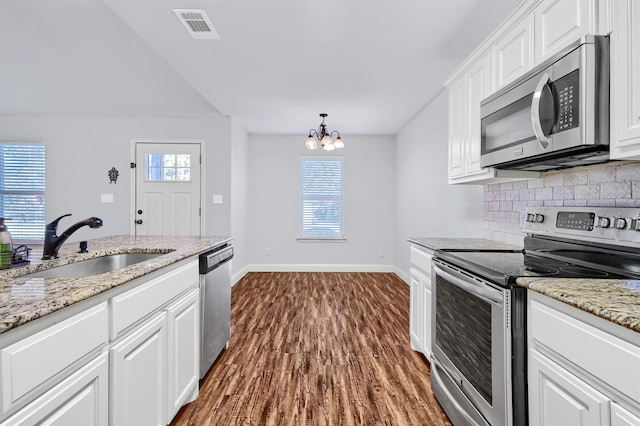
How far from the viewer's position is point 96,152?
16.1ft

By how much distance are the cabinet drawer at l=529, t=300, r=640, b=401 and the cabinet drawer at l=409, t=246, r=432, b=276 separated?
1.11 m

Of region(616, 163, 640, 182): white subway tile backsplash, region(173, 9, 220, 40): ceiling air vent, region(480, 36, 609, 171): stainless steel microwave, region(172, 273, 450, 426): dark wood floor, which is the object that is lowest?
region(172, 273, 450, 426): dark wood floor

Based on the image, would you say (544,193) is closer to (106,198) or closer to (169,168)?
(169,168)

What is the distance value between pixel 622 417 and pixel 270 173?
5493 millimetres

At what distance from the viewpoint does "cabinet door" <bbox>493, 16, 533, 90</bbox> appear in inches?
67.6

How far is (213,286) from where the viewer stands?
2.31 m

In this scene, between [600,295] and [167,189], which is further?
[167,189]

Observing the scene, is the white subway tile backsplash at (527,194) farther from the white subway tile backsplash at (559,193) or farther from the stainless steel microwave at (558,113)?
the stainless steel microwave at (558,113)

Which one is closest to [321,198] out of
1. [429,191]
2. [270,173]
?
[270,173]

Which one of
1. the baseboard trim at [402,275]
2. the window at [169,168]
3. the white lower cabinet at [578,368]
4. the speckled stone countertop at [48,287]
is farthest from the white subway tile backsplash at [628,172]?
the window at [169,168]

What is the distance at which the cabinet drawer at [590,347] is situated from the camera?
2.68 ft

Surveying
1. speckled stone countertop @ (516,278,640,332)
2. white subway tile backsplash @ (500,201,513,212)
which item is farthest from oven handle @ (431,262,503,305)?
white subway tile backsplash @ (500,201,513,212)

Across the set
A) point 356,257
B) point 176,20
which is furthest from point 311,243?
point 176,20

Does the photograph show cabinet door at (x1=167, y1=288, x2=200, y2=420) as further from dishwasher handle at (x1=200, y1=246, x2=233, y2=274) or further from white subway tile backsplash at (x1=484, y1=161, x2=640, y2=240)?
white subway tile backsplash at (x1=484, y1=161, x2=640, y2=240)
